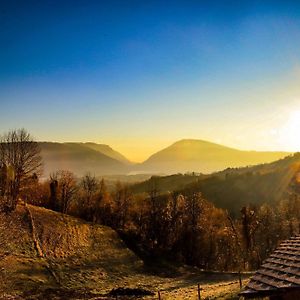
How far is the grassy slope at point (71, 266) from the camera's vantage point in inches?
2174

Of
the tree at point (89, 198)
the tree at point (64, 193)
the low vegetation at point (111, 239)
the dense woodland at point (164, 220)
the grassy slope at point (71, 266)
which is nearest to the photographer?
the grassy slope at point (71, 266)

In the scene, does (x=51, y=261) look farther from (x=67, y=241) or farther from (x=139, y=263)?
(x=139, y=263)

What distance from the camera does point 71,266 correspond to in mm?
67000

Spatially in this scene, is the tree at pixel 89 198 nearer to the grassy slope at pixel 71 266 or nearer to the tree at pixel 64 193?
the tree at pixel 64 193

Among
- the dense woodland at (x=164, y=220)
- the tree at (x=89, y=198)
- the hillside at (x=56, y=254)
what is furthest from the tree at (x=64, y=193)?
the hillside at (x=56, y=254)

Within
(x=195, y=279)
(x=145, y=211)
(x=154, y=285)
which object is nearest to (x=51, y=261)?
(x=154, y=285)

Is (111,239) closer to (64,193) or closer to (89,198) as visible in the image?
(64,193)

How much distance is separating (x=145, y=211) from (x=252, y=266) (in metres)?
30.0

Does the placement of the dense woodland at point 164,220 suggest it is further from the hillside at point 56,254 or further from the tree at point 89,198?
the hillside at point 56,254

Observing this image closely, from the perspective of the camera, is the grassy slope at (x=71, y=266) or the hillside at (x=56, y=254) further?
the hillside at (x=56, y=254)

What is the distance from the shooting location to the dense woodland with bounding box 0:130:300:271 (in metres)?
90.3

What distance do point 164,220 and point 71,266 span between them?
38.6m

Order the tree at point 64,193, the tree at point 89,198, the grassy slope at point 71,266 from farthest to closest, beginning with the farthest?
1. the tree at point 89,198
2. the tree at point 64,193
3. the grassy slope at point 71,266

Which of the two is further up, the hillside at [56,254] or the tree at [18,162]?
the tree at [18,162]
